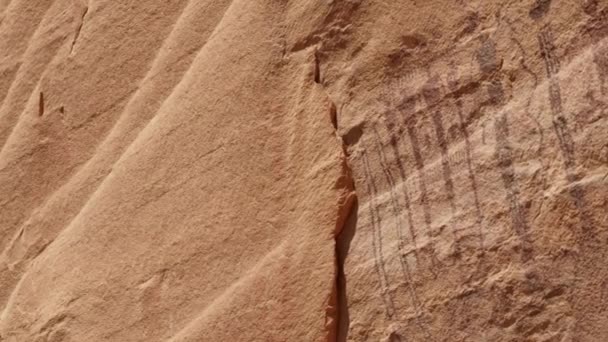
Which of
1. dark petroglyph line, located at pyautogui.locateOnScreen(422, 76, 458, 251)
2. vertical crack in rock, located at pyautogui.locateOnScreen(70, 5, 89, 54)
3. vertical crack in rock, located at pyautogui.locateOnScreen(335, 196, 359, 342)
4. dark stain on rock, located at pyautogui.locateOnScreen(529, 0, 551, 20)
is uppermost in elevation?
vertical crack in rock, located at pyautogui.locateOnScreen(70, 5, 89, 54)

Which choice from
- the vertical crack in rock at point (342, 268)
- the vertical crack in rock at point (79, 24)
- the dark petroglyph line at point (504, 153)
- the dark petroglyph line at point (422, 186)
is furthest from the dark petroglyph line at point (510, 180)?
the vertical crack in rock at point (79, 24)

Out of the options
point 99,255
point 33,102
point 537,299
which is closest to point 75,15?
point 33,102

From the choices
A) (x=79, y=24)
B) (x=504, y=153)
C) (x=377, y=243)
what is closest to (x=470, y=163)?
(x=504, y=153)

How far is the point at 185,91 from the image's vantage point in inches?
70.8

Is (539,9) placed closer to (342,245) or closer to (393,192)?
(393,192)

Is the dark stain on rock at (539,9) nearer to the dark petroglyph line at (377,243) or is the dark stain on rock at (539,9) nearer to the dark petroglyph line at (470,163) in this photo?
the dark petroglyph line at (470,163)

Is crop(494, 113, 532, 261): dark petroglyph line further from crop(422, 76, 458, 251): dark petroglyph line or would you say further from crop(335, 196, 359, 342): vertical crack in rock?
crop(335, 196, 359, 342): vertical crack in rock

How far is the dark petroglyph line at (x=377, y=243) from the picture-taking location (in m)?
1.45

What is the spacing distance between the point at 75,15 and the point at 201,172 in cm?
61

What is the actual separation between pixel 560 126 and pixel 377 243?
290 millimetres

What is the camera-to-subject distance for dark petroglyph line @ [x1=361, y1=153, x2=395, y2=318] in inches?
57.2

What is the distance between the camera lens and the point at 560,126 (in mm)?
1344

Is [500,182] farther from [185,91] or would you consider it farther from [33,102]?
[33,102]

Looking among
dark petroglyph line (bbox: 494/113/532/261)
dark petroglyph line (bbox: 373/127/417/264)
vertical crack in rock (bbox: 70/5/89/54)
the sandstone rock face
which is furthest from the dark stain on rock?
vertical crack in rock (bbox: 70/5/89/54)
